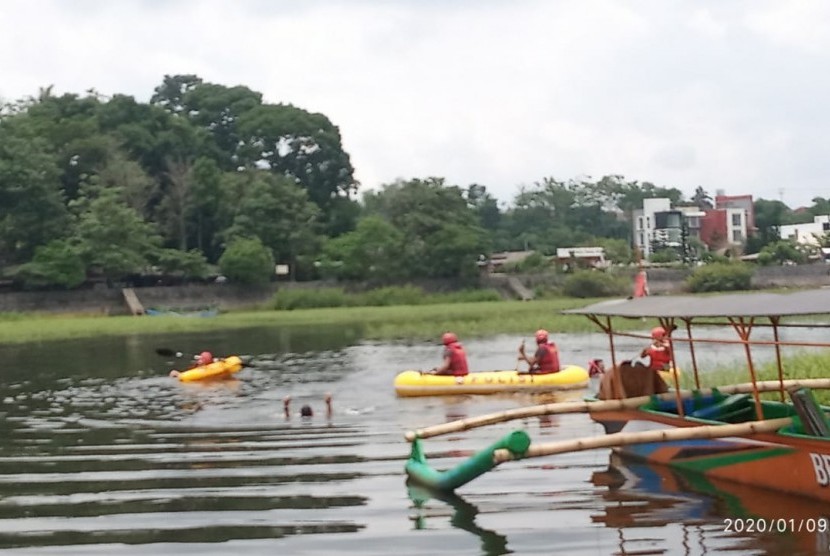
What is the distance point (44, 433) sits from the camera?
1895 centimetres

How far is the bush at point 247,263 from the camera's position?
66.4m

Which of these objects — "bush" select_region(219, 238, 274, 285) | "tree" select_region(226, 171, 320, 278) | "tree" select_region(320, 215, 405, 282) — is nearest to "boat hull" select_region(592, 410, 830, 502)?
"bush" select_region(219, 238, 274, 285)

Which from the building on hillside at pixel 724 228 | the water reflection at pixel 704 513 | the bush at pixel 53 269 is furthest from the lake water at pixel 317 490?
the building on hillside at pixel 724 228

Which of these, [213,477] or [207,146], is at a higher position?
[207,146]

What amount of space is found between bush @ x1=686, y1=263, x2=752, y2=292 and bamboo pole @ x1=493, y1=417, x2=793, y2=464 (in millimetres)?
51451

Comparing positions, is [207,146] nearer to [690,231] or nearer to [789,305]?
[690,231]

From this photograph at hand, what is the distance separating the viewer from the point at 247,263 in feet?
218

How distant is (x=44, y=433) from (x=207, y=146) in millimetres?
66353

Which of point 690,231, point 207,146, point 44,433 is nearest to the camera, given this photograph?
point 44,433

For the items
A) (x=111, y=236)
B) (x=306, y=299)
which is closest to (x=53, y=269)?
(x=111, y=236)

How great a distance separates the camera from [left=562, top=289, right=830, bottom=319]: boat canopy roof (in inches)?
451

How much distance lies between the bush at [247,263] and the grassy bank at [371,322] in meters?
2.21

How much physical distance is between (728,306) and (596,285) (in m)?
54.9

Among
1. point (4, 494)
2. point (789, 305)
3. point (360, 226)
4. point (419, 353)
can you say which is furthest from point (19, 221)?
point (789, 305)
